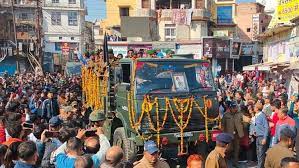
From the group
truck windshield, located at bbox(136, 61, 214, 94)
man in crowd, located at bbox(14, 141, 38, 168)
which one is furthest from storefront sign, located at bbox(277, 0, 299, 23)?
man in crowd, located at bbox(14, 141, 38, 168)

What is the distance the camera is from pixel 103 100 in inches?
396

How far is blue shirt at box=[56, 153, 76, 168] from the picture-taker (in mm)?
4566

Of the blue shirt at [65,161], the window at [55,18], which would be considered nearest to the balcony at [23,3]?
the window at [55,18]

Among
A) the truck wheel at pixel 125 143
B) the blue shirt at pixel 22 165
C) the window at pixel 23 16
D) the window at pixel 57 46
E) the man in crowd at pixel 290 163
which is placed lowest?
the truck wheel at pixel 125 143

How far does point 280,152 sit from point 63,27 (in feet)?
162

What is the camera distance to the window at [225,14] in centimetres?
4544

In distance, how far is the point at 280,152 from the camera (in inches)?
200

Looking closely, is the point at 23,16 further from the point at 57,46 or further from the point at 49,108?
the point at 49,108

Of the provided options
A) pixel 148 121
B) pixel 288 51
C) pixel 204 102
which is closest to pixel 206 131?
pixel 204 102

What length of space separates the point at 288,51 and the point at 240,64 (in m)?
18.9

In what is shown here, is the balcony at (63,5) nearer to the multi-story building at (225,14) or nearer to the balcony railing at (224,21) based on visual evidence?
the multi-story building at (225,14)

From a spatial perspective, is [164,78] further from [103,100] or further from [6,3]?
[6,3]

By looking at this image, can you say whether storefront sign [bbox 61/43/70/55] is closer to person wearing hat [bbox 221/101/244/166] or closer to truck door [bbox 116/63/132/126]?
truck door [bbox 116/63/132/126]

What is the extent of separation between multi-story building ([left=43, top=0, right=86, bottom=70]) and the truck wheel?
141ft
